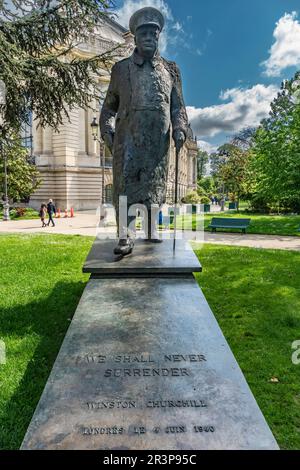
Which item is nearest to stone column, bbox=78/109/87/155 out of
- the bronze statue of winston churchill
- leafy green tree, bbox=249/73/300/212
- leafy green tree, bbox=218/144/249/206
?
leafy green tree, bbox=218/144/249/206

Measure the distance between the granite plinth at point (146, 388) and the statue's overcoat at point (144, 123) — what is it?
1.84 metres

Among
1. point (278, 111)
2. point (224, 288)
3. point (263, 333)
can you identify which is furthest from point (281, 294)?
point (278, 111)

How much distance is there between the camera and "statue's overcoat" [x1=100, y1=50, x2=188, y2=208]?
4.49m

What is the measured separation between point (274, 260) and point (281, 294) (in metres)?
3.10

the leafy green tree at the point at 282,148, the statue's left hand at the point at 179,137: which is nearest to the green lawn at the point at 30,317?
the statue's left hand at the point at 179,137

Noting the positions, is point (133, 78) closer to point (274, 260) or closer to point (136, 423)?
point (136, 423)

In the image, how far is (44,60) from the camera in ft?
29.5

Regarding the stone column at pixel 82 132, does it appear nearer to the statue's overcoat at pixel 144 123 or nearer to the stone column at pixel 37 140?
the stone column at pixel 37 140

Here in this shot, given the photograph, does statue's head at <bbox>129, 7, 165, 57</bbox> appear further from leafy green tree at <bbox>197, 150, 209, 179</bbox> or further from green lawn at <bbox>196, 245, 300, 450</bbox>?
leafy green tree at <bbox>197, 150, 209, 179</bbox>

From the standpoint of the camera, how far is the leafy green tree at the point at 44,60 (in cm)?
884

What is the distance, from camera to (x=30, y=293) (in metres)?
6.92

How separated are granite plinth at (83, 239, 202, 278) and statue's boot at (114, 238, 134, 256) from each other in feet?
0.23

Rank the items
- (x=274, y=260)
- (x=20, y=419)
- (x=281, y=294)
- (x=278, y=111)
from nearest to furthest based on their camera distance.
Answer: (x=20, y=419), (x=281, y=294), (x=274, y=260), (x=278, y=111)

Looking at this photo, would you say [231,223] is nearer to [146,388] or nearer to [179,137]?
[179,137]
